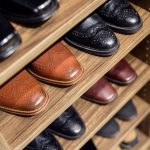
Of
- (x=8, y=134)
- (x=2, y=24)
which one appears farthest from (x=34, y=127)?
(x=2, y=24)

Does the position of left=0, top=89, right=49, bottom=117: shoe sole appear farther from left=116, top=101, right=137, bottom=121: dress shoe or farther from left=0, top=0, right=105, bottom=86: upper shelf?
left=116, top=101, right=137, bottom=121: dress shoe

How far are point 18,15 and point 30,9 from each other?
0.10 feet

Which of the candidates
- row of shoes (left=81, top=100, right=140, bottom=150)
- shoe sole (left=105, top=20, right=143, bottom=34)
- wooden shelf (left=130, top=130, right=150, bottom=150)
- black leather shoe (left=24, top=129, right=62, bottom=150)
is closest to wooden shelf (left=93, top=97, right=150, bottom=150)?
row of shoes (left=81, top=100, right=140, bottom=150)

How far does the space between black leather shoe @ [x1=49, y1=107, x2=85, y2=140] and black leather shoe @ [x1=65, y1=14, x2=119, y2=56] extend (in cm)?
22

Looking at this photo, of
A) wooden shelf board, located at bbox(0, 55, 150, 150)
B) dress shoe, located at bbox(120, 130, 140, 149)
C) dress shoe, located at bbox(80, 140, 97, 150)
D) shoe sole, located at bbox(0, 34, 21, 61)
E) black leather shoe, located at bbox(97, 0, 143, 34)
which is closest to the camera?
shoe sole, located at bbox(0, 34, 21, 61)

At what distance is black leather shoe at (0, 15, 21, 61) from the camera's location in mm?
654

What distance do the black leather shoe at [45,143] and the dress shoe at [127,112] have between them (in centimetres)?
31

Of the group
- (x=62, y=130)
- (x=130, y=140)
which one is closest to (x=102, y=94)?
(x=62, y=130)

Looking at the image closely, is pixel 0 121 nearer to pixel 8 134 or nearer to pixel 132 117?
pixel 8 134

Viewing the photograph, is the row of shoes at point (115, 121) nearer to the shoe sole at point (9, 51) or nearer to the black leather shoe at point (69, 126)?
the black leather shoe at point (69, 126)

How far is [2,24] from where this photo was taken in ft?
2.24

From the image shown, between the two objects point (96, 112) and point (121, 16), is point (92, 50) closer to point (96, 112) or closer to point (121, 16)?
point (121, 16)

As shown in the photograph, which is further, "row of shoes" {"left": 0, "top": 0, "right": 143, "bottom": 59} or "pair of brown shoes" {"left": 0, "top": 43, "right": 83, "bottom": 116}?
"pair of brown shoes" {"left": 0, "top": 43, "right": 83, "bottom": 116}

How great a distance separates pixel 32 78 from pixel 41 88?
0.11 feet
